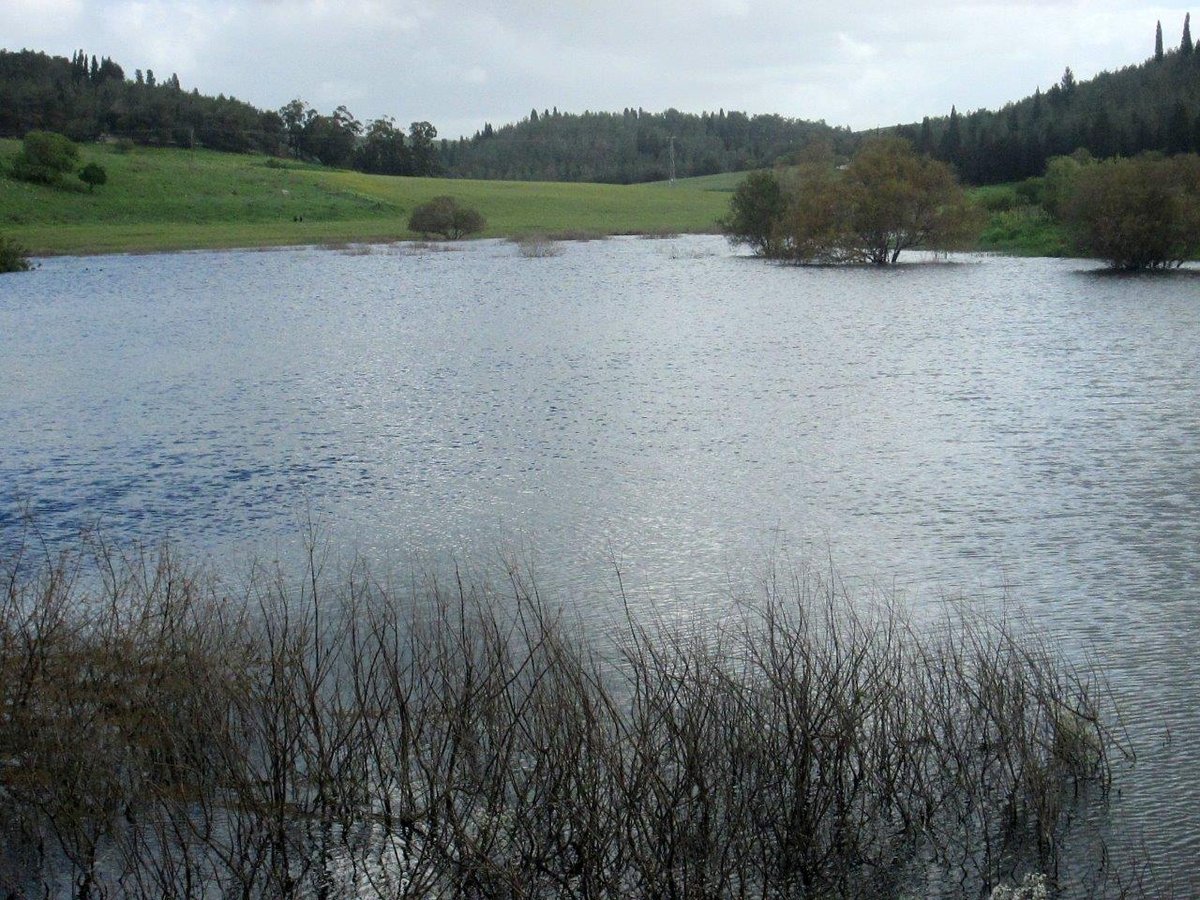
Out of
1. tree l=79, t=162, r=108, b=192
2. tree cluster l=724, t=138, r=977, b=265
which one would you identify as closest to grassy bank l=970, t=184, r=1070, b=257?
tree cluster l=724, t=138, r=977, b=265

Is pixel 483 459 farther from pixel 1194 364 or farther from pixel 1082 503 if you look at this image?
pixel 1194 364

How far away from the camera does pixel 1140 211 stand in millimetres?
44969

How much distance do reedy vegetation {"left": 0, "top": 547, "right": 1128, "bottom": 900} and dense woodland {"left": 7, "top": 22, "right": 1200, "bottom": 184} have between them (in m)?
80.2

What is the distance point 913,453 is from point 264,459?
346 inches

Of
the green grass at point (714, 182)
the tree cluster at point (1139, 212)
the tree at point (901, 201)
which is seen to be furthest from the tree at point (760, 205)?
the green grass at point (714, 182)

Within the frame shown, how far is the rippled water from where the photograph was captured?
37.7 feet

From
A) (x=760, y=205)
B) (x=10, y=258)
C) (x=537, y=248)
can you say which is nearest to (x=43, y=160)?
(x=10, y=258)

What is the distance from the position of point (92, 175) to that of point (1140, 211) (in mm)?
70651

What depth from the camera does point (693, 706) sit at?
673 cm

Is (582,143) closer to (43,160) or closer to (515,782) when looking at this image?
(43,160)

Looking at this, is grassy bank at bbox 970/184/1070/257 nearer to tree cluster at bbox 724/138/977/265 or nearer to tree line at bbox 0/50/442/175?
tree cluster at bbox 724/138/977/265

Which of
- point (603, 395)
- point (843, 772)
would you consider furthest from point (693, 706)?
point (603, 395)

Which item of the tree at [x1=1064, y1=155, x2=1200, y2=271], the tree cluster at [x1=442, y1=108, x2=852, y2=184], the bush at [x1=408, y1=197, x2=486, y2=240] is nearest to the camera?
the tree at [x1=1064, y1=155, x2=1200, y2=271]

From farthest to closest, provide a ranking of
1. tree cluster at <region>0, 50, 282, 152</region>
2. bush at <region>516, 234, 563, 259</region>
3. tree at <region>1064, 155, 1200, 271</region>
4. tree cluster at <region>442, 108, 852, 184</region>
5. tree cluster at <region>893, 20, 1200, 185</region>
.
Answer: tree cluster at <region>442, 108, 852, 184</region>
tree cluster at <region>0, 50, 282, 152</region>
tree cluster at <region>893, 20, 1200, 185</region>
bush at <region>516, 234, 563, 259</region>
tree at <region>1064, 155, 1200, 271</region>
